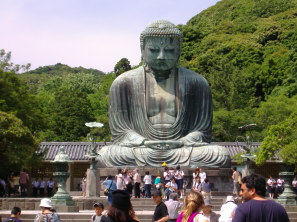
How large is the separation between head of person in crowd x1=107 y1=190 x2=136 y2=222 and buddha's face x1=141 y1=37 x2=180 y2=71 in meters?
18.1

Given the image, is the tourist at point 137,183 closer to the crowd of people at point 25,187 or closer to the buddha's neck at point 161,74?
the buddha's neck at point 161,74

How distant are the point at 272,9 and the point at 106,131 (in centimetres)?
4243

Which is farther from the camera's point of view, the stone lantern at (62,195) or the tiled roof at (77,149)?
the tiled roof at (77,149)

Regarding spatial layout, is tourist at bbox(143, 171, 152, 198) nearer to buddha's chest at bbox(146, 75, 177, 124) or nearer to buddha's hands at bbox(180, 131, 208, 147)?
buddha's hands at bbox(180, 131, 208, 147)

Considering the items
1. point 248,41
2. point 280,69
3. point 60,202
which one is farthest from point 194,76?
point 248,41

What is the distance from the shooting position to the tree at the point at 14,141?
Answer: 25.9 metres

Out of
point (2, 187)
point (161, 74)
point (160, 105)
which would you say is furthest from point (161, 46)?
point (2, 187)

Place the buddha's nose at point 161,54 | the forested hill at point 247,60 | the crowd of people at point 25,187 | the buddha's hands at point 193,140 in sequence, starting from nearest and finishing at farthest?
the buddha's hands at point 193,140 < the buddha's nose at point 161,54 < the crowd of people at point 25,187 < the forested hill at point 247,60

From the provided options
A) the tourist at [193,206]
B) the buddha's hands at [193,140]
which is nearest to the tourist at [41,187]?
the buddha's hands at [193,140]

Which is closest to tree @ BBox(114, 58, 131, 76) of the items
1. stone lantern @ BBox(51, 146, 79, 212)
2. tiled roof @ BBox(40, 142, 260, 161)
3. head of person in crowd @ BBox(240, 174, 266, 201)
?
tiled roof @ BBox(40, 142, 260, 161)

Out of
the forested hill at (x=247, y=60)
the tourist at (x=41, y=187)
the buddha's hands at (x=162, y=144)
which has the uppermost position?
the forested hill at (x=247, y=60)

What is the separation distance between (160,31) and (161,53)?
767mm

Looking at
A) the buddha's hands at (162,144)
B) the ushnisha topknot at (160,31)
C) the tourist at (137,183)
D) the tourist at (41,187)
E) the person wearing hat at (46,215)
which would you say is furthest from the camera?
the tourist at (41,187)

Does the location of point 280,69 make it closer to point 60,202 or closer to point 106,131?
point 106,131
